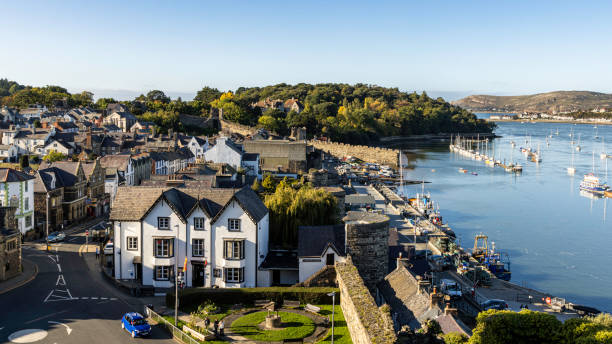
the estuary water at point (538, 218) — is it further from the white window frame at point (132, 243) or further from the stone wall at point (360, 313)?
the white window frame at point (132, 243)

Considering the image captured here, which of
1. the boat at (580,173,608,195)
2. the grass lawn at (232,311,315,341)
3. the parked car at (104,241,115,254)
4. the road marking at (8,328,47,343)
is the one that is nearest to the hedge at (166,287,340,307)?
the grass lawn at (232,311,315,341)

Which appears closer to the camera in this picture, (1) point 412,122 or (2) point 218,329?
(2) point 218,329

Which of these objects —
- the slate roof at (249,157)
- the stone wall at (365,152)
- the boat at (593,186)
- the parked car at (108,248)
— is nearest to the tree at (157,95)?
the stone wall at (365,152)

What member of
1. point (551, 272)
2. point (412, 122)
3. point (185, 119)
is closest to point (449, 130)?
point (412, 122)

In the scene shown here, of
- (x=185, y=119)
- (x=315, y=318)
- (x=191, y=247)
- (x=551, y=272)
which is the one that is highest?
(x=185, y=119)

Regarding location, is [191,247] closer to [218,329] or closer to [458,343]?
[218,329]

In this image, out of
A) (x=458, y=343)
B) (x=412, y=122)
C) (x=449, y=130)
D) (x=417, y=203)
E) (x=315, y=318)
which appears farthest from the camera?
(x=449, y=130)
